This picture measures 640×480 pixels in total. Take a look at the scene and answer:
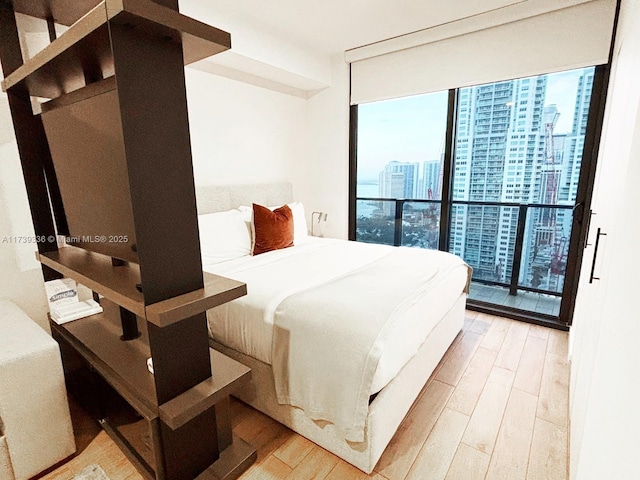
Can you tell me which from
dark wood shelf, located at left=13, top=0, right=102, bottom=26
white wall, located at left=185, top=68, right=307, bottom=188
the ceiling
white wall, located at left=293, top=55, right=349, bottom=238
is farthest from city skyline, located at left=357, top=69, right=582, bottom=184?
dark wood shelf, located at left=13, top=0, right=102, bottom=26

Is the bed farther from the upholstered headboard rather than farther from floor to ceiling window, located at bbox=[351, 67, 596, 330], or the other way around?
floor to ceiling window, located at bbox=[351, 67, 596, 330]

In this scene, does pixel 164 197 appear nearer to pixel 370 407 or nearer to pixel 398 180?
pixel 370 407

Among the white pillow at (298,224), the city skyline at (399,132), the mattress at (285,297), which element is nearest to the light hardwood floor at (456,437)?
the mattress at (285,297)

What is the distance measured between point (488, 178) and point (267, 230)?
8.43 feet

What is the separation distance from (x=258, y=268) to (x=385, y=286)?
0.94m

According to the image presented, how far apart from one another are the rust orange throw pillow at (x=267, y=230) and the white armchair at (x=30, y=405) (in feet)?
5.33

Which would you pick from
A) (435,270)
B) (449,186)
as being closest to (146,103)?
(435,270)

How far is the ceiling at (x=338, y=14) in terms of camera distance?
2631 mm

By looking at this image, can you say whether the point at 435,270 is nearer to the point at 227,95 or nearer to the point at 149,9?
the point at 149,9

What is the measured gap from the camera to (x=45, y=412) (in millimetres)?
1454

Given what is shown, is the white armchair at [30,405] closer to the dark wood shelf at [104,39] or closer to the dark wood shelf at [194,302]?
the dark wood shelf at [194,302]

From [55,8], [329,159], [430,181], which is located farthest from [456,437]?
[329,159]

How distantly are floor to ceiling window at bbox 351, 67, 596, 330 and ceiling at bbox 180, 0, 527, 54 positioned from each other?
684 mm

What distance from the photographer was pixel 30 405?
4.62 ft
